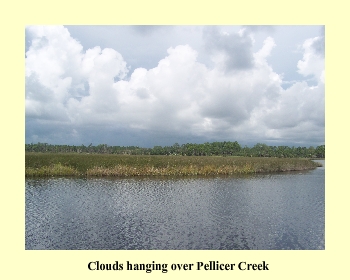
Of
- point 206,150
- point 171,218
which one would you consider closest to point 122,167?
point 171,218

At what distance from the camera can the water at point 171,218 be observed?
668 inches

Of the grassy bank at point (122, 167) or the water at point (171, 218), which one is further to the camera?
the grassy bank at point (122, 167)

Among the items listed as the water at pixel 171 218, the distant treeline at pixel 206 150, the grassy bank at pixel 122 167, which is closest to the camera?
the water at pixel 171 218

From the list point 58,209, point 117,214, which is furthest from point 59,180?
point 117,214

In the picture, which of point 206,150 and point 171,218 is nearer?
point 171,218

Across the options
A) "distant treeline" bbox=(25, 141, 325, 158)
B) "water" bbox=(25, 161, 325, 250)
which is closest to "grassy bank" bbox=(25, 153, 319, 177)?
"water" bbox=(25, 161, 325, 250)

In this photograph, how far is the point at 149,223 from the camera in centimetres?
2025

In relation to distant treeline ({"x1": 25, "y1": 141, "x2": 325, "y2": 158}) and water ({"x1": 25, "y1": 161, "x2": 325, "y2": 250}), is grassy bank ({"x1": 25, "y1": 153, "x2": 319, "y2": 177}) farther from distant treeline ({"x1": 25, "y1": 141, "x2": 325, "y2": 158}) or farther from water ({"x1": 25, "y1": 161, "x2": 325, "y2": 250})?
distant treeline ({"x1": 25, "y1": 141, "x2": 325, "y2": 158})

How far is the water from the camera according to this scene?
55.7 feet

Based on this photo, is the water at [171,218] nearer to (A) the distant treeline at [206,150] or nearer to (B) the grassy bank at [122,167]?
(B) the grassy bank at [122,167]

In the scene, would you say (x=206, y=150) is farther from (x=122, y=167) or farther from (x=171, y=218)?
(x=171, y=218)

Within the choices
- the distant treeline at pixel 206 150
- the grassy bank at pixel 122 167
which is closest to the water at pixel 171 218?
the grassy bank at pixel 122 167

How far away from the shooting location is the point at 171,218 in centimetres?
2156
